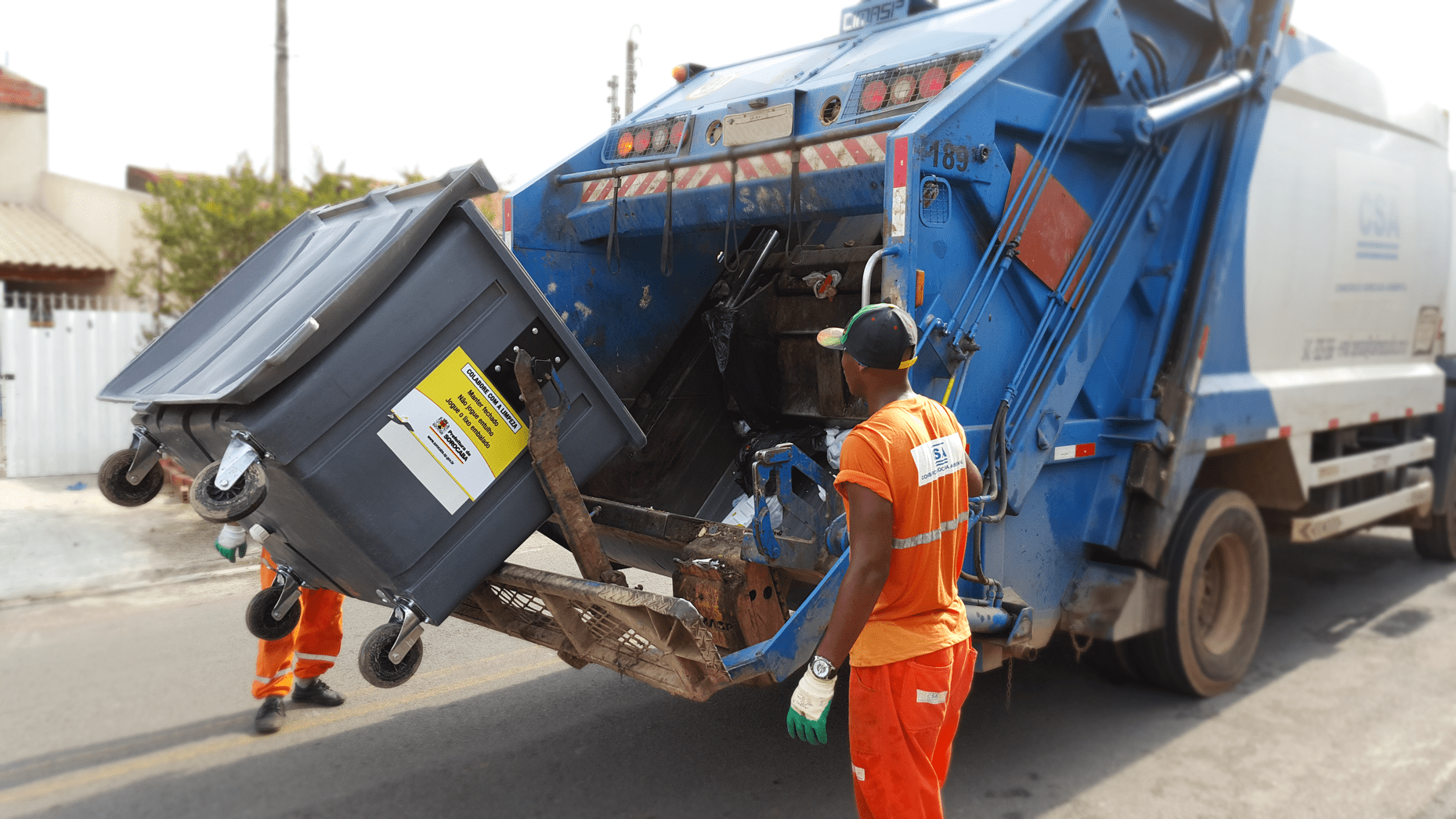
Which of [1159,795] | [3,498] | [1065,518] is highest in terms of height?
[1065,518]

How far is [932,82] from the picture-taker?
132 inches

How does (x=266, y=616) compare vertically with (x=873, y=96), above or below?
below

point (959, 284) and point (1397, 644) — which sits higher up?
point (959, 284)

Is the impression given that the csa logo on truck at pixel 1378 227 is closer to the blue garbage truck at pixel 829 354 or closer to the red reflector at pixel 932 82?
the blue garbage truck at pixel 829 354

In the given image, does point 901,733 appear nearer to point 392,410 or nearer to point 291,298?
point 392,410

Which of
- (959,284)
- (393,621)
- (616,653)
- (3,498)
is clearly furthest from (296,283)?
(3,498)

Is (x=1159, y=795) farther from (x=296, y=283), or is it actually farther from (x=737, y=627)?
(x=296, y=283)

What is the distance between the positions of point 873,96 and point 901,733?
2242mm

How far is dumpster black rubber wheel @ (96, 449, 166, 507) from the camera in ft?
9.57

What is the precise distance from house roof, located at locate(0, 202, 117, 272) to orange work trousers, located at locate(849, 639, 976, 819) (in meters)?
17.6

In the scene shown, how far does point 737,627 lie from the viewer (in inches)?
111

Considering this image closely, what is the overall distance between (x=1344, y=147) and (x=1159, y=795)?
3251mm

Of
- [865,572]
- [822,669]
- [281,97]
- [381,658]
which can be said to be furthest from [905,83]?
[281,97]

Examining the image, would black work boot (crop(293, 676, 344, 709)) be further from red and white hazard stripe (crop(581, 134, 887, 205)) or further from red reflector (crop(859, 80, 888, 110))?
red reflector (crop(859, 80, 888, 110))
